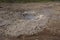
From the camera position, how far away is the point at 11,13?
3.80m

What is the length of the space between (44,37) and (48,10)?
1.57 meters

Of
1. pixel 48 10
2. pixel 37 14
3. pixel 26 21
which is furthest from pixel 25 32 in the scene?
pixel 48 10

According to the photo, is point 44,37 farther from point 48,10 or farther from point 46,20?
point 48,10

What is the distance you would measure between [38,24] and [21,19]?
19.1 inches

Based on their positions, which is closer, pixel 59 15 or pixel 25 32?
pixel 25 32

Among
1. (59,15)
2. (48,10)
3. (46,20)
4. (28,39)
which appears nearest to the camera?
(28,39)

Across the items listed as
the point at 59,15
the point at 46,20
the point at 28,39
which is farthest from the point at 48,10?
the point at 28,39

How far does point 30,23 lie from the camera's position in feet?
10.6

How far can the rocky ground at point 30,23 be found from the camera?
107 inches

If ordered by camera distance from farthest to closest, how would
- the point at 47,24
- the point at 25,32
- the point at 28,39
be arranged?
the point at 47,24
the point at 25,32
the point at 28,39

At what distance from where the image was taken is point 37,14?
3.75 meters

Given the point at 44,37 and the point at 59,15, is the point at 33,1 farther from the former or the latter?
the point at 44,37

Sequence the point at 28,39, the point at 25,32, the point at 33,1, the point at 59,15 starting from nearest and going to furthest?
the point at 28,39
the point at 25,32
the point at 59,15
the point at 33,1

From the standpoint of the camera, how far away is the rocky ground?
107 inches
